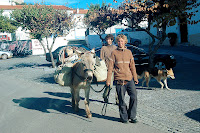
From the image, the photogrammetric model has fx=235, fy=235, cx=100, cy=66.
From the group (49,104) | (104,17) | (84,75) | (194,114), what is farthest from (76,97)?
(104,17)

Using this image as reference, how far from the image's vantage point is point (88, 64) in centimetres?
586

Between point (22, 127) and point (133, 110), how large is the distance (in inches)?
118

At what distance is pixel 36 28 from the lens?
20438 mm

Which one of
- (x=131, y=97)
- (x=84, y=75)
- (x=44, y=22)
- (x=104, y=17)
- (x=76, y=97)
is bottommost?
(x=76, y=97)

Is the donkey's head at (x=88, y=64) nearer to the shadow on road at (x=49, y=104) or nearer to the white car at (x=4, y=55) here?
the shadow on road at (x=49, y=104)

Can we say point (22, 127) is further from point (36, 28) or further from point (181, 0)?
point (36, 28)

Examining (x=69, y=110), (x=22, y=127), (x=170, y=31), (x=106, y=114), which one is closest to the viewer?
(x=22, y=127)

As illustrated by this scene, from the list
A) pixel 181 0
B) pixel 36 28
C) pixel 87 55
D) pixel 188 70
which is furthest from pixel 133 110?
pixel 36 28

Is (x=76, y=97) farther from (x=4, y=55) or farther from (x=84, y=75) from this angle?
(x=4, y=55)

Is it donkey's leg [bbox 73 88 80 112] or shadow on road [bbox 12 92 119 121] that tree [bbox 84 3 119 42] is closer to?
shadow on road [bbox 12 92 119 121]

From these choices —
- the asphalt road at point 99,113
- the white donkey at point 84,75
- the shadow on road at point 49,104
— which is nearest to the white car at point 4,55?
the asphalt road at point 99,113

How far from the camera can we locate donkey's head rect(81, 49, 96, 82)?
5715 mm

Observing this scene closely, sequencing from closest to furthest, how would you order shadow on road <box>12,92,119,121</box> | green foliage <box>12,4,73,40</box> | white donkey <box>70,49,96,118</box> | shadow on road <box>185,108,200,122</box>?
white donkey <box>70,49,96,118</box>
shadow on road <box>185,108,200,122</box>
shadow on road <box>12,92,119,121</box>
green foliage <box>12,4,73,40</box>

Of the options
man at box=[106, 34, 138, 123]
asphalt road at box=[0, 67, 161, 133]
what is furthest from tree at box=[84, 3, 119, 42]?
man at box=[106, 34, 138, 123]
